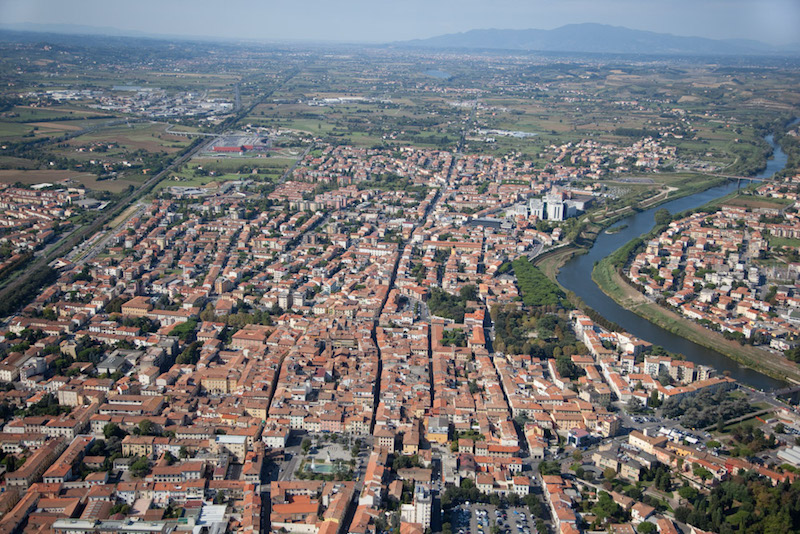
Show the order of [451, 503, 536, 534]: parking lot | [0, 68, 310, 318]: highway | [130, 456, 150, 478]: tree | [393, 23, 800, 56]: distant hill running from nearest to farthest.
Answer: [451, 503, 536, 534]: parking lot
[130, 456, 150, 478]: tree
[0, 68, 310, 318]: highway
[393, 23, 800, 56]: distant hill

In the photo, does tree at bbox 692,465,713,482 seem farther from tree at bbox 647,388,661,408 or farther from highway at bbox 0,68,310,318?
highway at bbox 0,68,310,318

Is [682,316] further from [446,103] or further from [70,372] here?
[446,103]

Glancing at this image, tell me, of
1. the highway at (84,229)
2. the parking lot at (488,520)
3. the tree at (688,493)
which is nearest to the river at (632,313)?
the tree at (688,493)

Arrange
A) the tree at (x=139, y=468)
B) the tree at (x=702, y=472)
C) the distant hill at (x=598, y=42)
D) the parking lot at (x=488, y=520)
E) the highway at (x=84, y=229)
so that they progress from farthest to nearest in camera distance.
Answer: the distant hill at (x=598, y=42)
the highway at (x=84, y=229)
the tree at (x=702, y=472)
the tree at (x=139, y=468)
the parking lot at (x=488, y=520)

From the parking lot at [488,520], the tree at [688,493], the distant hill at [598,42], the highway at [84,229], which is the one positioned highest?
the distant hill at [598,42]

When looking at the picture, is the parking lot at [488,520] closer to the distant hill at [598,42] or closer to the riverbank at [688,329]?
the riverbank at [688,329]

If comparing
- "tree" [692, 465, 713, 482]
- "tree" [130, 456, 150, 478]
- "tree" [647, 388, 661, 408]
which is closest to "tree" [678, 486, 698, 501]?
"tree" [692, 465, 713, 482]

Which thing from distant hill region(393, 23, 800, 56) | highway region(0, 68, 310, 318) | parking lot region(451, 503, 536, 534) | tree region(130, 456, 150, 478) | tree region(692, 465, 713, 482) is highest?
distant hill region(393, 23, 800, 56)
